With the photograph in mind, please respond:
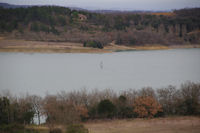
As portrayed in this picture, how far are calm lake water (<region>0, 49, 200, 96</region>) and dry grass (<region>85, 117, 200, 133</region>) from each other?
4.84 meters

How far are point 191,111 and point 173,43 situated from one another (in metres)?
30.0

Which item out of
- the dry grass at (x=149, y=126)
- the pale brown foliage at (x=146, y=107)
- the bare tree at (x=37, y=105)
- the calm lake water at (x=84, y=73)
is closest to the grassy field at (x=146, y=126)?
the dry grass at (x=149, y=126)

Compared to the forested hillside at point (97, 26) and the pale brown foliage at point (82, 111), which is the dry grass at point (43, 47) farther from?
the pale brown foliage at point (82, 111)

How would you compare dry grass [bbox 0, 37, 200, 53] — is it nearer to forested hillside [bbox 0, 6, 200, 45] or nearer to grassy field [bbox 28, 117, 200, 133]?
forested hillside [bbox 0, 6, 200, 45]

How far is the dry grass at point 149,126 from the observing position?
32.9 feet

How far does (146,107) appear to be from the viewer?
37.9 ft

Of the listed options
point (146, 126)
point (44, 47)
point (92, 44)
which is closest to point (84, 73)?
point (146, 126)

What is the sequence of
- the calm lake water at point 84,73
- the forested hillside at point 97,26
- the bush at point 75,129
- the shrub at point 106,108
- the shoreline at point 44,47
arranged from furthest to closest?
1. the forested hillside at point 97,26
2. the shoreline at point 44,47
3. the calm lake water at point 84,73
4. the shrub at point 106,108
5. the bush at point 75,129

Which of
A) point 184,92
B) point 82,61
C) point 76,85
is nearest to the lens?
point 184,92

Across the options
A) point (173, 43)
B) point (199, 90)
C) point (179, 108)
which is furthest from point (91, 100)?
point (173, 43)

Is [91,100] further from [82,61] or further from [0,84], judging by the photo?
[82,61]

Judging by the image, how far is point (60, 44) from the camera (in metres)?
34.9

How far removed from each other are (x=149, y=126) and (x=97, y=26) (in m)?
33.8

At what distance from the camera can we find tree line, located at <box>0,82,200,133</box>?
10750mm
